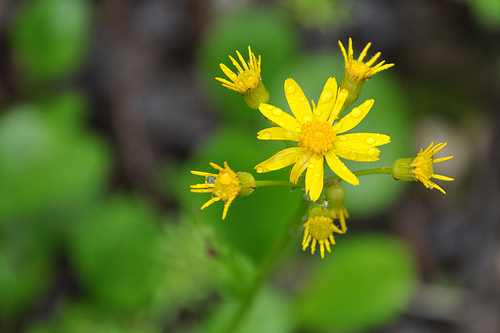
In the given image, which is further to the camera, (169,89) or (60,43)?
(169,89)

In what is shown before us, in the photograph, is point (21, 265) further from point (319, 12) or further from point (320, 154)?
point (319, 12)

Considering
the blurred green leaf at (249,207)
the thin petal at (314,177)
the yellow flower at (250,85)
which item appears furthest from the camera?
the blurred green leaf at (249,207)

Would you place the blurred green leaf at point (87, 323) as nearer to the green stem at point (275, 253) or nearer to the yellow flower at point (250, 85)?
the green stem at point (275, 253)

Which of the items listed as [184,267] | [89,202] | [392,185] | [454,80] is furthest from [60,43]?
[454,80]

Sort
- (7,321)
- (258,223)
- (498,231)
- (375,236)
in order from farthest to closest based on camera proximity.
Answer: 1. (498,231)
2. (375,236)
3. (7,321)
4. (258,223)

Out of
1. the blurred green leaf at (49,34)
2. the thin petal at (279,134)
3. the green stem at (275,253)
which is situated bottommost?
the green stem at (275,253)

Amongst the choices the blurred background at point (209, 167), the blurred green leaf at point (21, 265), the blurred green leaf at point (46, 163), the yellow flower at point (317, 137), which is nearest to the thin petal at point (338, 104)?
the yellow flower at point (317, 137)

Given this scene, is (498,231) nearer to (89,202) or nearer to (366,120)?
(366,120)
